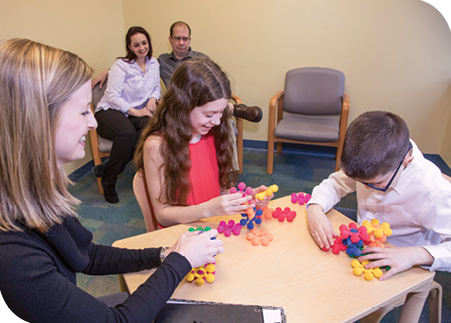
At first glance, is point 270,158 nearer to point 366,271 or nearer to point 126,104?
point 126,104

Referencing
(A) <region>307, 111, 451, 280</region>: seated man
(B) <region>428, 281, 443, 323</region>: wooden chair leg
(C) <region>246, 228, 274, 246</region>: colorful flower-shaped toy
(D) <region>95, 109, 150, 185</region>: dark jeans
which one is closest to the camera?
(A) <region>307, 111, 451, 280</region>: seated man

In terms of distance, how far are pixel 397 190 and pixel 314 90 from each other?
2.32 m

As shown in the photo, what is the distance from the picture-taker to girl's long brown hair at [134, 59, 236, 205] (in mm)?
1290

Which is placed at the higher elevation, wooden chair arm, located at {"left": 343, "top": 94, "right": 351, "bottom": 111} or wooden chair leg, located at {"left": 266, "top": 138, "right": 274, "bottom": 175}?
wooden chair arm, located at {"left": 343, "top": 94, "right": 351, "bottom": 111}

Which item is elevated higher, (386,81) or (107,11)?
(107,11)

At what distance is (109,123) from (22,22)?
39.9 inches

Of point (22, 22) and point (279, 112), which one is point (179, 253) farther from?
point (279, 112)

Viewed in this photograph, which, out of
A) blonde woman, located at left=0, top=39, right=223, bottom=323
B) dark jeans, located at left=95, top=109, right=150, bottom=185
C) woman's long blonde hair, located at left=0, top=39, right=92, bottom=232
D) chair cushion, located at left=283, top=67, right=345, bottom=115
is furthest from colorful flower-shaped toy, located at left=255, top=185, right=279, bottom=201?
chair cushion, located at left=283, top=67, right=345, bottom=115

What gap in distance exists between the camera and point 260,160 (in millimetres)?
3605

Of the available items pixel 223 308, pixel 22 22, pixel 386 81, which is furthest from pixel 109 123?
pixel 386 81

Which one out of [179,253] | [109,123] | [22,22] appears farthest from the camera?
[109,123]

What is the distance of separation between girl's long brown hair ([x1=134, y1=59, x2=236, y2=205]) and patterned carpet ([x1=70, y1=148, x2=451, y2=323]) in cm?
96

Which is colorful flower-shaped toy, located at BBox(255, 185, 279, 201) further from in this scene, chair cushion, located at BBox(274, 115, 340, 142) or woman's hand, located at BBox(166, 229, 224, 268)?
chair cushion, located at BBox(274, 115, 340, 142)

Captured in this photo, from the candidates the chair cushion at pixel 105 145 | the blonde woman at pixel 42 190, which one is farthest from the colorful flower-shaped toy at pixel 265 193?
the chair cushion at pixel 105 145
